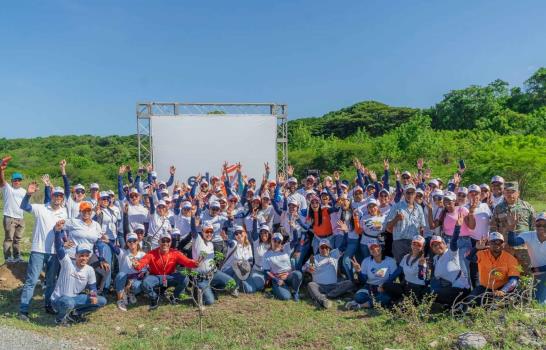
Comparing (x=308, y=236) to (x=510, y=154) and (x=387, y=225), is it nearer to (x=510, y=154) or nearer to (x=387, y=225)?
(x=387, y=225)

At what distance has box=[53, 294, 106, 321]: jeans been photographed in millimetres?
6910

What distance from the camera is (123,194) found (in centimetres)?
978

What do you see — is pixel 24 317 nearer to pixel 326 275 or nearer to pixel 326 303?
pixel 326 303

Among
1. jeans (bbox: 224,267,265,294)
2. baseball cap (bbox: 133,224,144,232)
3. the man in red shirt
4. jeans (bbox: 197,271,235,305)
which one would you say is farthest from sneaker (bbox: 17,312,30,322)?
jeans (bbox: 224,267,265,294)

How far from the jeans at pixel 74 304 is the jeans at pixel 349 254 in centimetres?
393

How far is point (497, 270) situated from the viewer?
6430 mm

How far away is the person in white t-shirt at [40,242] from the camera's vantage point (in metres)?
7.16

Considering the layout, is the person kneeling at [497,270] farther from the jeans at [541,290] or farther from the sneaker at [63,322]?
the sneaker at [63,322]

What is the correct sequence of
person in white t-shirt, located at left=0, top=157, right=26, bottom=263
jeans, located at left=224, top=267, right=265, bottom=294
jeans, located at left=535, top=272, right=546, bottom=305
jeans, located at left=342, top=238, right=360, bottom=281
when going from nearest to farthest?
jeans, located at left=535, top=272, right=546, bottom=305 < jeans, located at left=342, top=238, right=360, bottom=281 < jeans, located at left=224, top=267, right=265, bottom=294 < person in white t-shirt, located at left=0, top=157, right=26, bottom=263

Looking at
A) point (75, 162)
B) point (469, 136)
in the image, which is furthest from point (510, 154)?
point (75, 162)

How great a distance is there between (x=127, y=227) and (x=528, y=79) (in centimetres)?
3545

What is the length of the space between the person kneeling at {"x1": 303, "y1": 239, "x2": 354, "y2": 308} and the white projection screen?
786 cm

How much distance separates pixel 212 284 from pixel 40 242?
8.98ft

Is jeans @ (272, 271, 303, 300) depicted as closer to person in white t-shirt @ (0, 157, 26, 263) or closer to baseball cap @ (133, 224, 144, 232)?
baseball cap @ (133, 224, 144, 232)
